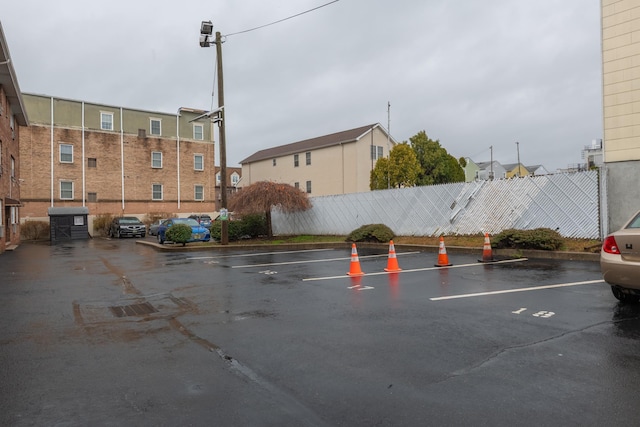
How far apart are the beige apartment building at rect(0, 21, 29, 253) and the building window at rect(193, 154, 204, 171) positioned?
56.0ft

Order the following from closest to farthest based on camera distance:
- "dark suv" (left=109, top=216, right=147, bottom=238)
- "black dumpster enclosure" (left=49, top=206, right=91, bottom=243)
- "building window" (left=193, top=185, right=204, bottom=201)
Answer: "dark suv" (left=109, top=216, right=147, bottom=238) < "black dumpster enclosure" (left=49, top=206, right=91, bottom=243) < "building window" (left=193, top=185, right=204, bottom=201)

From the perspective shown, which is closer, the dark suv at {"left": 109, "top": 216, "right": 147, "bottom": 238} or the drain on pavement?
the drain on pavement

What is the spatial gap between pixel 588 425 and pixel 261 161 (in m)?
48.8

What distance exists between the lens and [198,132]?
A: 44.3 m

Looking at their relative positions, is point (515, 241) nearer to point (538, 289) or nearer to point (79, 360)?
point (538, 289)

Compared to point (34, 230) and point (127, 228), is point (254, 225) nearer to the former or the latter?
point (127, 228)

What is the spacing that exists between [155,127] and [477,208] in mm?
33665

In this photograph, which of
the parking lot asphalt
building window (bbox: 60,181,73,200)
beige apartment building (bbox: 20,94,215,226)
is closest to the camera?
the parking lot asphalt

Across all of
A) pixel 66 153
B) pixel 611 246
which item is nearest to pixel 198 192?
pixel 66 153

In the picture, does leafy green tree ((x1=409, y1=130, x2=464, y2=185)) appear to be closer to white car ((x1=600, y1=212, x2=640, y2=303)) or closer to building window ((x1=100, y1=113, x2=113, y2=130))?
building window ((x1=100, y1=113, x2=113, y2=130))

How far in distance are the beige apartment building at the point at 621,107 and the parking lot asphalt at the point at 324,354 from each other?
18.3 feet

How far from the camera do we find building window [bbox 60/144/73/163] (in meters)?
36.8

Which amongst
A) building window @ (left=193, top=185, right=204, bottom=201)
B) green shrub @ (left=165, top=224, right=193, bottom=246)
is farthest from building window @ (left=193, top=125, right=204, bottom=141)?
green shrub @ (left=165, top=224, right=193, bottom=246)

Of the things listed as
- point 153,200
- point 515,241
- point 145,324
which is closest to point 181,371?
point 145,324
